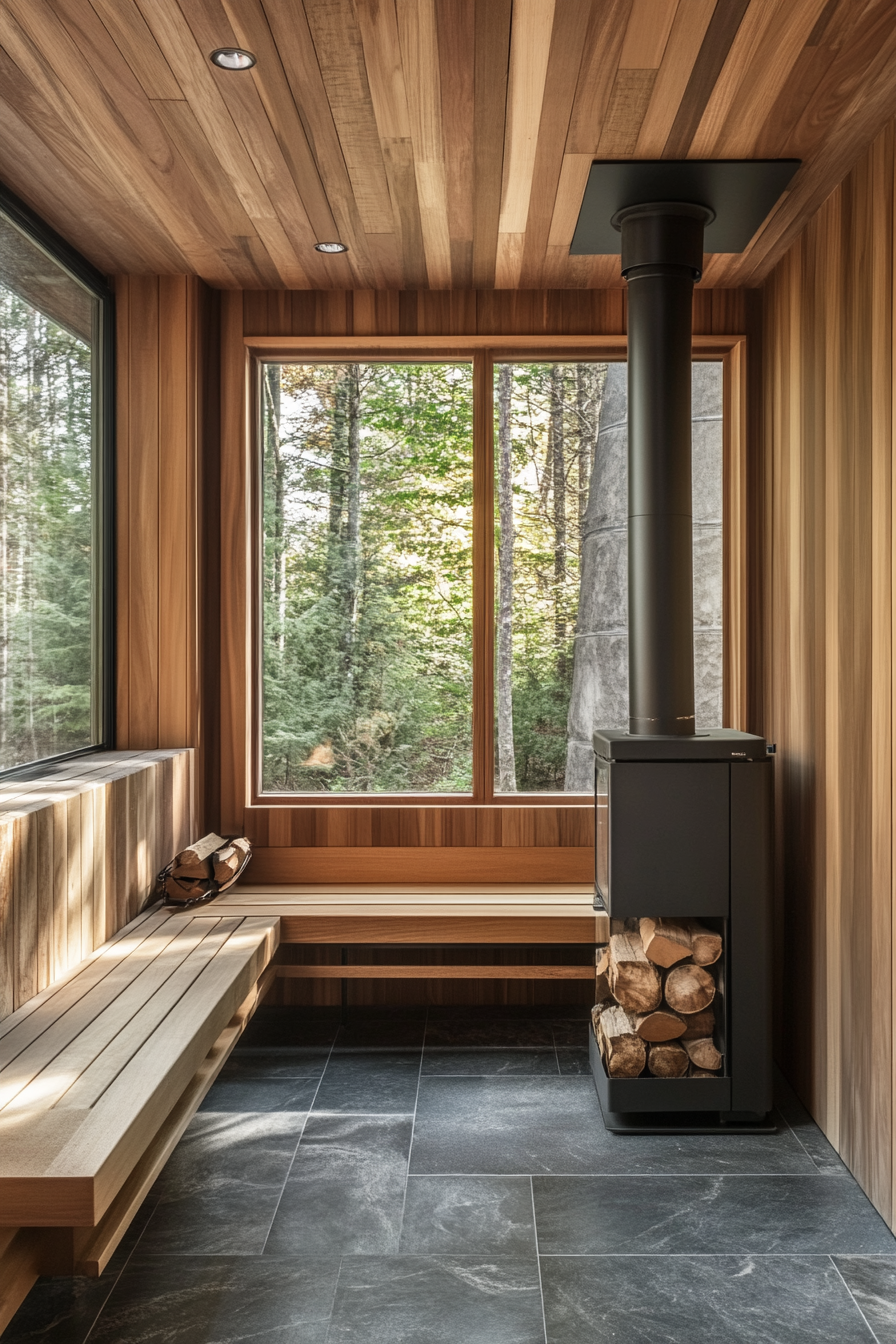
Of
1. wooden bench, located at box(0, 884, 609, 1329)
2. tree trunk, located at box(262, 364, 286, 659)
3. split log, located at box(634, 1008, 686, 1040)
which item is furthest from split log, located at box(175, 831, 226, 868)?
split log, located at box(634, 1008, 686, 1040)

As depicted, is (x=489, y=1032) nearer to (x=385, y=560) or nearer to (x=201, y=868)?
(x=201, y=868)

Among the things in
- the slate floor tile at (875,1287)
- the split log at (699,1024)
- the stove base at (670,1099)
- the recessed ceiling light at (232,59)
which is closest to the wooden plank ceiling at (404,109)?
the recessed ceiling light at (232,59)

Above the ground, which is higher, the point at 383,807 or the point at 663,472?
the point at 663,472

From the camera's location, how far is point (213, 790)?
11.6 feet

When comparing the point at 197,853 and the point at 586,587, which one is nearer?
the point at 197,853

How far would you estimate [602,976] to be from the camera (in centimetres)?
289

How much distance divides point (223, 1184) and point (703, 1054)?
125 centimetres

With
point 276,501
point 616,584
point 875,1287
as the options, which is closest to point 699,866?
point 875,1287

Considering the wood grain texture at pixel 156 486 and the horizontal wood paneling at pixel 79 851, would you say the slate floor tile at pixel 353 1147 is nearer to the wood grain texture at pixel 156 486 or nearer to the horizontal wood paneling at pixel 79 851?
the horizontal wood paneling at pixel 79 851

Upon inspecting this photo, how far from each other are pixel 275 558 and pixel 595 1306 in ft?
8.25

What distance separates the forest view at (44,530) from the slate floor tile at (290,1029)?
3.64 ft

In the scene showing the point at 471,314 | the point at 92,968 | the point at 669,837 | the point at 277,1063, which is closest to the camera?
the point at 92,968

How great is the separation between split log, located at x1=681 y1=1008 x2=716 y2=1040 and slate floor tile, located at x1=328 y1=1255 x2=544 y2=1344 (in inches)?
32.2

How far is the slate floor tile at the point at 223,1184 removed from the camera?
217 centimetres
